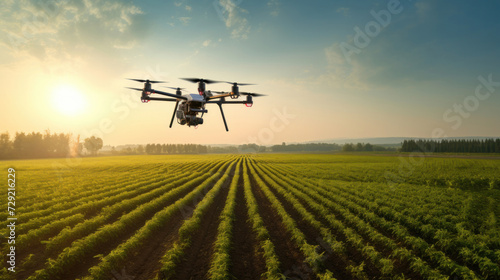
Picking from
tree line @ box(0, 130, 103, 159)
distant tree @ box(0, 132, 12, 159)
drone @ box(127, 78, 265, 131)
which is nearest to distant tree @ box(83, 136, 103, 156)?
tree line @ box(0, 130, 103, 159)

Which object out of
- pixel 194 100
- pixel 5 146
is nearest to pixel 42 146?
pixel 5 146

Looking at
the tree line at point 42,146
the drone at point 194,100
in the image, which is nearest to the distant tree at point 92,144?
the tree line at point 42,146

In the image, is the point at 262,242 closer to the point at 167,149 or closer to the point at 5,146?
the point at 5,146

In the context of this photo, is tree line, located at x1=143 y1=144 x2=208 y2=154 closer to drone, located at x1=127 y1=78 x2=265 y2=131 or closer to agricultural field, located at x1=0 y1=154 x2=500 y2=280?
agricultural field, located at x1=0 y1=154 x2=500 y2=280

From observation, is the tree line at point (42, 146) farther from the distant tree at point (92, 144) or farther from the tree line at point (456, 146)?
the tree line at point (456, 146)

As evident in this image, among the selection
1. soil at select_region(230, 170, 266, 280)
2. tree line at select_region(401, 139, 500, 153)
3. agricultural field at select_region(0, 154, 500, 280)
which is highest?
tree line at select_region(401, 139, 500, 153)
